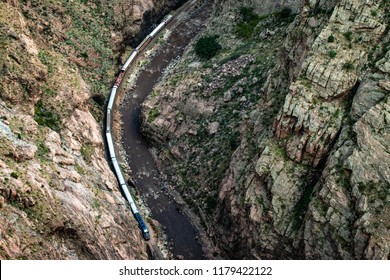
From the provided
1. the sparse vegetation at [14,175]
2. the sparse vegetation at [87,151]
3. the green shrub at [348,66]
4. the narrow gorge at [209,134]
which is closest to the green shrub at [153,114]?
the narrow gorge at [209,134]

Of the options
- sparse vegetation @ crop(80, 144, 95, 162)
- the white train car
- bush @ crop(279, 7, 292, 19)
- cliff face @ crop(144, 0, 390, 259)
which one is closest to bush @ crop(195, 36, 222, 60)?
bush @ crop(279, 7, 292, 19)

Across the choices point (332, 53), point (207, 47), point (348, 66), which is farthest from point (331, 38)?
point (207, 47)

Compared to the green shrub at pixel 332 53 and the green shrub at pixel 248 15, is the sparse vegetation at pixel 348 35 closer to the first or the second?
the green shrub at pixel 332 53

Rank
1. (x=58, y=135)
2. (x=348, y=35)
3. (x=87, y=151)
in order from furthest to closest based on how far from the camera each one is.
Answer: (x=87, y=151) < (x=58, y=135) < (x=348, y=35)

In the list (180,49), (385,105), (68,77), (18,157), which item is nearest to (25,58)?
(68,77)

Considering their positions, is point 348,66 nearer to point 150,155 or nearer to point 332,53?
point 332,53
